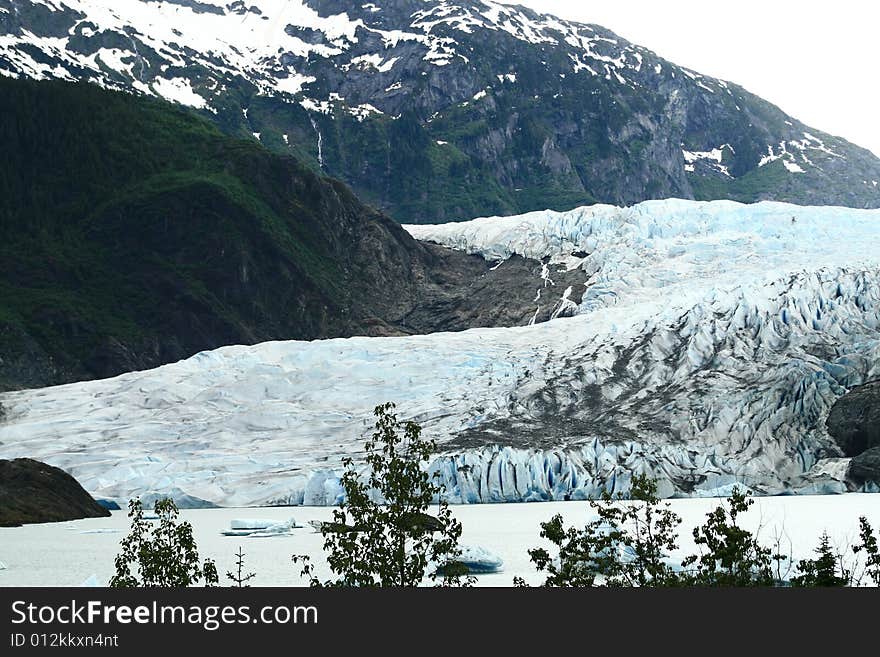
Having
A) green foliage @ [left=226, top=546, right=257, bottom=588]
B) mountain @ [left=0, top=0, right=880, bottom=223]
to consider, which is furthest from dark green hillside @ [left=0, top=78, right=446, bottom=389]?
green foliage @ [left=226, top=546, right=257, bottom=588]

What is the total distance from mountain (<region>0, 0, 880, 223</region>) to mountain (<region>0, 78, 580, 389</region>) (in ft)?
144

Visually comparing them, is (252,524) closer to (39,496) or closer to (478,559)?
(39,496)

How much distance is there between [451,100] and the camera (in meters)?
158

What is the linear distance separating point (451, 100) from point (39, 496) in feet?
430

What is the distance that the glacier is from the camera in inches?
1431

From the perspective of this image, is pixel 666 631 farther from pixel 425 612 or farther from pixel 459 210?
pixel 459 210

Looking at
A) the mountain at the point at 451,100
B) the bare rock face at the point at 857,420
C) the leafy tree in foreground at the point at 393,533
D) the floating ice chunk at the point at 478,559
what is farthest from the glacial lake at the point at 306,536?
the mountain at the point at 451,100

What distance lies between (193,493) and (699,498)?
1493cm

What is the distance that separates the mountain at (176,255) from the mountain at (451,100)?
43.9 metres

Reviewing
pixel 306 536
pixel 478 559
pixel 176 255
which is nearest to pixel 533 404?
pixel 306 536

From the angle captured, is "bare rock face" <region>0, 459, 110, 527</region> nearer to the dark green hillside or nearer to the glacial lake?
the glacial lake

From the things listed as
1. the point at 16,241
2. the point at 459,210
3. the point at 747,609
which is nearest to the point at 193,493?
the point at 747,609

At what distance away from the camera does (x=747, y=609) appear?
8875 millimetres

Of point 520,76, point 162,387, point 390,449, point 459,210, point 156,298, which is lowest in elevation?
point 390,449
